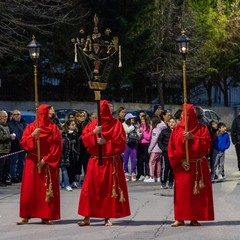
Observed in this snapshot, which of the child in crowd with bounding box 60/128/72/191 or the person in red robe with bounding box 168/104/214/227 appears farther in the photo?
the child in crowd with bounding box 60/128/72/191

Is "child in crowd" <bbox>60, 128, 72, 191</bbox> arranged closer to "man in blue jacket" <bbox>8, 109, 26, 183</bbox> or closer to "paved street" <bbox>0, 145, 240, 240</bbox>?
"paved street" <bbox>0, 145, 240, 240</bbox>

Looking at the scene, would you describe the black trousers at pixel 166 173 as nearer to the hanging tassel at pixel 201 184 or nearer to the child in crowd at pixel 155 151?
the child in crowd at pixel 155 151

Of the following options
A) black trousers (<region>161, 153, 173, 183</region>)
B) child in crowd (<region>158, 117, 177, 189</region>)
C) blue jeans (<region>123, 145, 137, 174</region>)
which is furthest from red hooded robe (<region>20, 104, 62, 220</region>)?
blue jeans (<region>123, 145, 137, 174</region>)

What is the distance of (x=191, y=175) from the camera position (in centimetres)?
1113

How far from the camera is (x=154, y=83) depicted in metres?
47.3

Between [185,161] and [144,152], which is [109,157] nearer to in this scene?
[185,161]

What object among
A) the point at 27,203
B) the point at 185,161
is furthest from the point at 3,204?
the point at 185,161

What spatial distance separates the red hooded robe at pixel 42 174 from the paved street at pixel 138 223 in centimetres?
24

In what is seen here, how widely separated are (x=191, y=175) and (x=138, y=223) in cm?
116

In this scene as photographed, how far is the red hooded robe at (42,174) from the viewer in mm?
11211

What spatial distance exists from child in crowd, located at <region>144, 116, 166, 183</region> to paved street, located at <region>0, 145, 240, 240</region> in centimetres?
196

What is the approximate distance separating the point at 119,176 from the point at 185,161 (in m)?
1.00

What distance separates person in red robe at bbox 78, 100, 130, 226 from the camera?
35.9 ft

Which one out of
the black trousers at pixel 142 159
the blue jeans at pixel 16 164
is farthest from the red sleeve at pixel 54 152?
the black trousers at pixel 142 159
